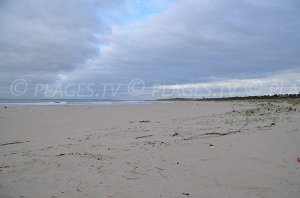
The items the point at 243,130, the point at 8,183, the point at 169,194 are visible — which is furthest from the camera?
the point at 243,130

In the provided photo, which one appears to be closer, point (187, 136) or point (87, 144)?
point (87, 144)

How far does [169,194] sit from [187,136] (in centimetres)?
352

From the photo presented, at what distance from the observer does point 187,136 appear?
21.8 feet

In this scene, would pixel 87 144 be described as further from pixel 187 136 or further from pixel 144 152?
pixel 187 136

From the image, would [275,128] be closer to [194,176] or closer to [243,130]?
[243,130]

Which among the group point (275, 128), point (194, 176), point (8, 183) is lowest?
point (8, 183)

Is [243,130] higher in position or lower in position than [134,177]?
higher

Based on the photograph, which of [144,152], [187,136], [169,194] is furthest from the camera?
[187,136]

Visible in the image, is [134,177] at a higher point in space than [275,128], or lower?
lower

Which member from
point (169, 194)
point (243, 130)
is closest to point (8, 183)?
point (169, 194)

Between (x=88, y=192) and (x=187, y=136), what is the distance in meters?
3.81

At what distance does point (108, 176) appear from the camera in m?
3.86

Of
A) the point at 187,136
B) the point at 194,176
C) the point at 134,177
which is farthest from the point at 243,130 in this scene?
the point at 134,177

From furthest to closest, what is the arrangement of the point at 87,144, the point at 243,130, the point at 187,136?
the point at 243,130, the point at 187,136, the point at 87,144
